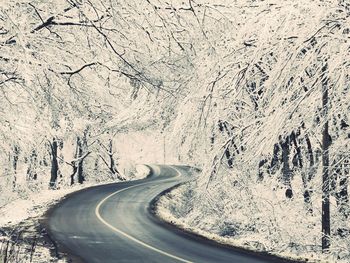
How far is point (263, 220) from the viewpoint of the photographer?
1703 cm

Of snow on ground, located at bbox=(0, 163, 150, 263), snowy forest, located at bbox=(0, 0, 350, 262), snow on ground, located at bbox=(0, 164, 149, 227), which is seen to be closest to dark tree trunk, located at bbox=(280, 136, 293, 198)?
snowy forest, located at bbox=(0, 0, 350, 262)

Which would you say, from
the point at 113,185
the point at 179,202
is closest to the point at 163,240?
the point at 179,202

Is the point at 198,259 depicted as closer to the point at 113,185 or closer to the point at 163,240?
the point at 163,240

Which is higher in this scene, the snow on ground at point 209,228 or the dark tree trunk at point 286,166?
the dark tree trunk at point 286,166

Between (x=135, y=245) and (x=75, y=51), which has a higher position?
(x=75, y=51)

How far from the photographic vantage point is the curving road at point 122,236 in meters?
12.2

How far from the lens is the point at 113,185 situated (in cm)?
3312

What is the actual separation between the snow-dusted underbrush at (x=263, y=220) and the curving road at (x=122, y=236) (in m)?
0.90

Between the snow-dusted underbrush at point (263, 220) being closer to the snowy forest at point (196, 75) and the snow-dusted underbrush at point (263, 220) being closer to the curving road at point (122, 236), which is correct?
the snowy forest at point (196, 75)

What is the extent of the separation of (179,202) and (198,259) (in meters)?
16.7

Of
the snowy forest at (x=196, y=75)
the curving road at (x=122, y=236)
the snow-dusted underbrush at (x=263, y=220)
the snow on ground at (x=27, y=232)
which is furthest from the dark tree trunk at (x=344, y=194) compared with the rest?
the snow on ground at (x=27, y=232)

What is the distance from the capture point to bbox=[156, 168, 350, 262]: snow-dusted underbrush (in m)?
13.7

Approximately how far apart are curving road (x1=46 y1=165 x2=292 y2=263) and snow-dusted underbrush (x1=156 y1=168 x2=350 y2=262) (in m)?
0.90

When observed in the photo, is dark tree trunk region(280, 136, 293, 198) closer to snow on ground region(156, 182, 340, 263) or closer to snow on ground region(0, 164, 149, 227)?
snow on ground region(156, 182, 340, 263)
